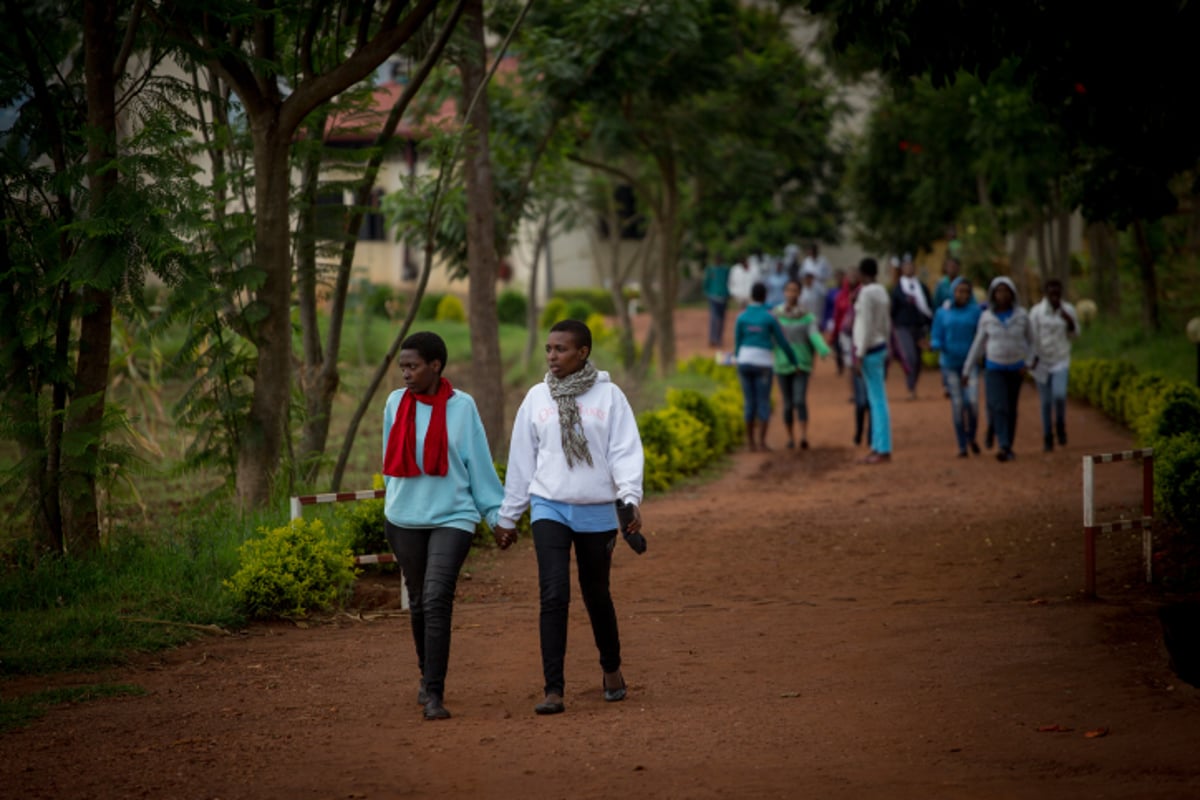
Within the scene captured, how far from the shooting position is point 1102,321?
96.7ft

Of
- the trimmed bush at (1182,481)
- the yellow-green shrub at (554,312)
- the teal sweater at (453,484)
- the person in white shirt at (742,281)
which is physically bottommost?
the trimmed bush at (1182,481)

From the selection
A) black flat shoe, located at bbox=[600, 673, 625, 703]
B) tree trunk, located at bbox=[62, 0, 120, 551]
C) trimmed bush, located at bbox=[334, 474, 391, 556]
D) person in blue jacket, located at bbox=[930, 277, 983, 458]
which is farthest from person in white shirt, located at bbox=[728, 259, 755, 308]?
black flat shoe, located at bbox=[600, 673, 625, 703]

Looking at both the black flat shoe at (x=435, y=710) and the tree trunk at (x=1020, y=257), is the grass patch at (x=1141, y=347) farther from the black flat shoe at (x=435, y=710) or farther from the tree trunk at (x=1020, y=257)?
the black flat shoe at (x=435, y=710)

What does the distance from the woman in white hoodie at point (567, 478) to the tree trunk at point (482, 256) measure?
8.66 m

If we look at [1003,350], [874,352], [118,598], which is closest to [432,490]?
[118,598]

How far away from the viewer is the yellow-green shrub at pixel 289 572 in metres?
8.84

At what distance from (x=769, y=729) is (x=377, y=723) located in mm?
1719

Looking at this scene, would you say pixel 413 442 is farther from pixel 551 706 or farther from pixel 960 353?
pixel 960 353

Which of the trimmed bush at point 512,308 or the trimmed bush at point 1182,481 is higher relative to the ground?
the trimmed bush at point 512,308

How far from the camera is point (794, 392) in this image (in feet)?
58.1

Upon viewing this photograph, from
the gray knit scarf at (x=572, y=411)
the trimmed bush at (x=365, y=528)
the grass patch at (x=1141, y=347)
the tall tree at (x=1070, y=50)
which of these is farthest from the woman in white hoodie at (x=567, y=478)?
the grass patch at (x=1141, y=347)

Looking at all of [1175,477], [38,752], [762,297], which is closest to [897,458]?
[762,297]

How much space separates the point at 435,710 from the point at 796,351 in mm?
11477

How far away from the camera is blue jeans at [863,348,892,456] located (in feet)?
53.4
